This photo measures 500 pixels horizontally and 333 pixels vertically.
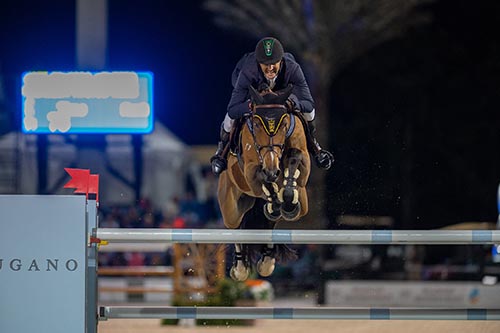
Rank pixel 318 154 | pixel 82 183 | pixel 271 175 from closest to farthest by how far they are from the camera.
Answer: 1. pixel 271 175
2. pixel 82 183
3. pixel 318 154

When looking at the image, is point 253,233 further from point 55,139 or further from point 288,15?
point 288,15

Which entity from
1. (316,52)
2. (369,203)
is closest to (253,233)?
(369,203)

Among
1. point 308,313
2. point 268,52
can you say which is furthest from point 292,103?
point 308,313

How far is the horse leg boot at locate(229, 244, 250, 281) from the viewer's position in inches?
224

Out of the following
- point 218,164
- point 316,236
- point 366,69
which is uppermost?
point 366,69

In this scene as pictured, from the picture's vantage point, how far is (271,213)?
17.3 ft

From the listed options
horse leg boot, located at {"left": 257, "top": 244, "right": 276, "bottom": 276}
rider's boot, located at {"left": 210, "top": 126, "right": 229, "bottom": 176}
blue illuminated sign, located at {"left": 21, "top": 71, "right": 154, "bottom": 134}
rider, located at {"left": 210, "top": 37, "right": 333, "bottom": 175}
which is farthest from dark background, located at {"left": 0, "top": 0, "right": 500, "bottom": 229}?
rider, located at {"left": 210, "top": 37, "right": 333, "bottom": 175}

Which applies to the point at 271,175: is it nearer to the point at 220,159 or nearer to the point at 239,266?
the point at 220,159

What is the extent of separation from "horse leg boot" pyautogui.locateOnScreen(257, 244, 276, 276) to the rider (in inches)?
23.7

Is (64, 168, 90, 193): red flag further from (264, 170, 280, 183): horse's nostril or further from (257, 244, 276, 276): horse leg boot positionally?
(257, 244, 276, 276): horse leg boot

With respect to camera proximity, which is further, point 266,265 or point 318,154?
point 266,265

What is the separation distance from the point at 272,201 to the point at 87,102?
180 inches

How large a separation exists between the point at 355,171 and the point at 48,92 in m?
3.68

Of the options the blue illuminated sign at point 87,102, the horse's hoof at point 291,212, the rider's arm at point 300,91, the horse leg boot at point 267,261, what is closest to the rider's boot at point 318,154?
the rider's arm at point 300,91
